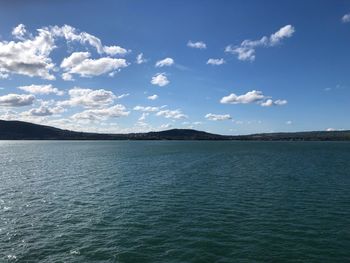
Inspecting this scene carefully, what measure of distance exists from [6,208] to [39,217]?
721 centimetres

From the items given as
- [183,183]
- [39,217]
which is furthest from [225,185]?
[39,217]

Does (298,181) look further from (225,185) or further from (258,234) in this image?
(258,234)

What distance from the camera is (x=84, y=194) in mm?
49594

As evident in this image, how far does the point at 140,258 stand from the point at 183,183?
3571 cm

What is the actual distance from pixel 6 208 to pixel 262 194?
122 feet

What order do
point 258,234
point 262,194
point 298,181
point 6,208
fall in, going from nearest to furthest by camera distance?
point 258,234 → point 6,208 → point 262,194 → point 298,181

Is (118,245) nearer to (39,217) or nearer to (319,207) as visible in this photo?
(39,217)

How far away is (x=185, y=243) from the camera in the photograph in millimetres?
28281

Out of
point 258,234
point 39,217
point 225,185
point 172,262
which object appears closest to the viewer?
point 172,262

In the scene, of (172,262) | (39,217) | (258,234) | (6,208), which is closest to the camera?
(172,262)

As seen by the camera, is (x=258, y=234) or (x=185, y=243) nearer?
(x=185, y=243)

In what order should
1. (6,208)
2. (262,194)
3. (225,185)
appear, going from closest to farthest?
(6,208) < (262,194) < (225,185)

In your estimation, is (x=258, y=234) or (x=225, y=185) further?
(x=225, y=185)

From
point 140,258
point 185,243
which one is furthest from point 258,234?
point 140,258
